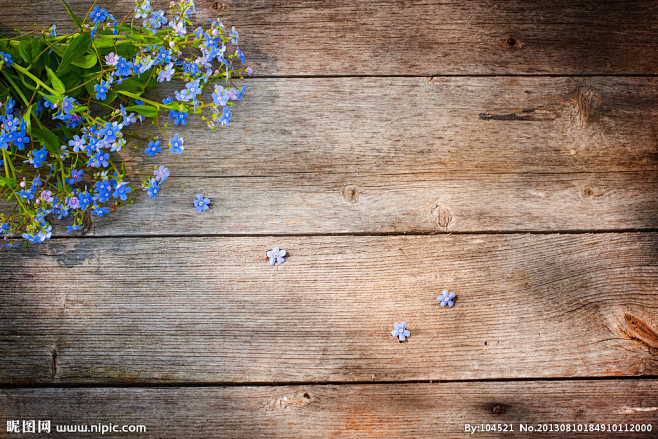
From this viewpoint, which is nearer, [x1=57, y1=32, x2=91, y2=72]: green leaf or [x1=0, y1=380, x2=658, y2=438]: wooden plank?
[x1=57, y1=32, x2=91, y2=72]: green leaf

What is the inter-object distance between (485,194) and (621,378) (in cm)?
66

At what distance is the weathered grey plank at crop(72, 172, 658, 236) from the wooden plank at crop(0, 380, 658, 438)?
0.46m

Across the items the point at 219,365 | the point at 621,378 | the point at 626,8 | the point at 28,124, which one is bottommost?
the point at 621,378

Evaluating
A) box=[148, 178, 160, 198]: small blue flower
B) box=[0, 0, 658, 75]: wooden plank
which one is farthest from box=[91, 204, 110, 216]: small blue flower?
box=[0, 0, 658, 75]: wooden plank

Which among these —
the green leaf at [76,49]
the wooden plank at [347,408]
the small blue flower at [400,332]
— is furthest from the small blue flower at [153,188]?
the small blue flower at [400,332]

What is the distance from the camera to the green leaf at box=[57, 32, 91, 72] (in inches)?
43.3

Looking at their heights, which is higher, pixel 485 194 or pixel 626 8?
pixel 626 8

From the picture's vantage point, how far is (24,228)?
51.5 inches

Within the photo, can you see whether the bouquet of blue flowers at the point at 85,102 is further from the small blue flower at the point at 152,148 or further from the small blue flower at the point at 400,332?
the small blue flower at the point at 400,332

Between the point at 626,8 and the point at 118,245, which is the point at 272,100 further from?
the point at 626,8

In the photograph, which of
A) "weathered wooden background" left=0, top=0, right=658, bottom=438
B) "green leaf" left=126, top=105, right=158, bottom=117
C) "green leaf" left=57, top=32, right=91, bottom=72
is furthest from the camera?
"weathered wooden background" left=0, top=0, right=658, bottom=438

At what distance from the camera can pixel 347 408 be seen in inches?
51.4

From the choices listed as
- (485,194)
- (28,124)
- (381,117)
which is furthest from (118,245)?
(485,194)

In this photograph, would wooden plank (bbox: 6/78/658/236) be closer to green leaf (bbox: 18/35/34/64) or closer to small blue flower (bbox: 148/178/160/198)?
small blue flower (bbox: 148/178/160/198)
